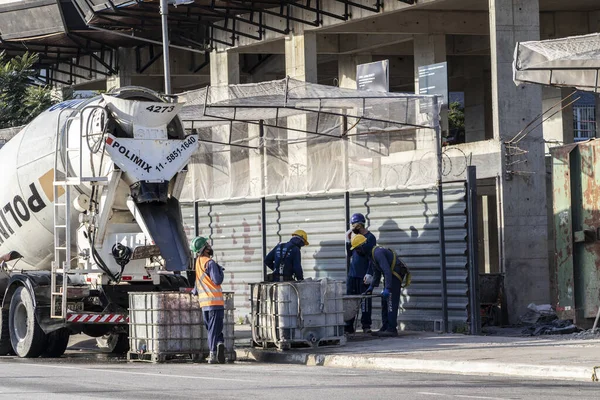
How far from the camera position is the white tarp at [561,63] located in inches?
620

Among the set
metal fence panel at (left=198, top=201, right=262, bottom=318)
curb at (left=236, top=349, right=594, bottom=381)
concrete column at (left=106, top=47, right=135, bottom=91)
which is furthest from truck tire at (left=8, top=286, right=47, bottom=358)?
concrete column at (left=106, top=47, right=135, bottom=91)

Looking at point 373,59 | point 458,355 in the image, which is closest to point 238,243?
point 458,355

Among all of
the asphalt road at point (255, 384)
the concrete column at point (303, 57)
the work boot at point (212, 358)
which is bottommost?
the asphalt road at point (255, 384)

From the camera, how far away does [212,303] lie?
15.8 m

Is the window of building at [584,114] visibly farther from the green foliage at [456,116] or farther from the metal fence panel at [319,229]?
the metal fence panel at [319,229]

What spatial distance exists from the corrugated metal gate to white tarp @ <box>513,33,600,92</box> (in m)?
2.51

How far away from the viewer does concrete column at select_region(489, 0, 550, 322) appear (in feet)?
71.6

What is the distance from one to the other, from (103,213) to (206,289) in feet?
7.11

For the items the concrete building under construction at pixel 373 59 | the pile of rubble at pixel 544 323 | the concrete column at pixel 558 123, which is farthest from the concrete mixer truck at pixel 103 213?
the concrete column at pixel 558 123

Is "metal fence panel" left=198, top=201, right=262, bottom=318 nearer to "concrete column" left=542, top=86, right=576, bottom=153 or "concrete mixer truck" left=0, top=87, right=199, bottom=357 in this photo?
"concrete mixer truck" left=0, top=87, right=199, bottom=357

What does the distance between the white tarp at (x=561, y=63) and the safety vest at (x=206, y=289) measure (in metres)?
4.81

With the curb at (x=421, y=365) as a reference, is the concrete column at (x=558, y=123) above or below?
above

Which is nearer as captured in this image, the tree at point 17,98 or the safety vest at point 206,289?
the safety vest at point 206,289

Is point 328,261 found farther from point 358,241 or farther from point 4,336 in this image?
point 4,336
